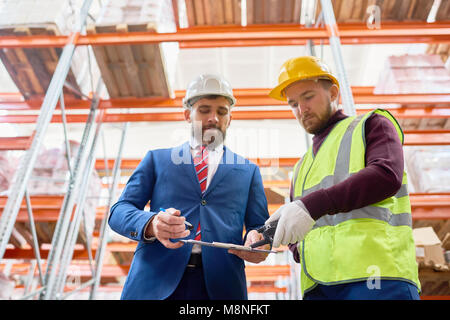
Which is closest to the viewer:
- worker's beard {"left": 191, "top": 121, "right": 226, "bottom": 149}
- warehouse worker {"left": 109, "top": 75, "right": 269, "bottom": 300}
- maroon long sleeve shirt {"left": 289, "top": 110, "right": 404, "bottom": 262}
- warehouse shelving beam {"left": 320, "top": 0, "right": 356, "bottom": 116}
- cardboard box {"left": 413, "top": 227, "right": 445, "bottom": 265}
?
maroon long sleeve shirt {"left": 289, "top": 110, "right": 404, "bottom": 262}

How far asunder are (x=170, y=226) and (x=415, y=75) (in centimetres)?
497

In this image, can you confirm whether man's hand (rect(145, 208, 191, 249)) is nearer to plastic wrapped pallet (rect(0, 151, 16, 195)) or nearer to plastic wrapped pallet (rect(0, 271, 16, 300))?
plastic wrapped pallet (rect(0, 151, 16, 195))

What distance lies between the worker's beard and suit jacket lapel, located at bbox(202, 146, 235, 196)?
95mm

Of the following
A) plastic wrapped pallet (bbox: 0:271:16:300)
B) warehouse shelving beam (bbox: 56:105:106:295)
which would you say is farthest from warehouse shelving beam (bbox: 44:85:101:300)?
plastic wrapped pallet (bbox: 0:271:16:300)

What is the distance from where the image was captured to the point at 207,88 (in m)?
1.97

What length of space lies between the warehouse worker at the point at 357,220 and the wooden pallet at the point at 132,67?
323 centimetres

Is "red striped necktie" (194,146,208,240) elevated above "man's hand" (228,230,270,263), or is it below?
above

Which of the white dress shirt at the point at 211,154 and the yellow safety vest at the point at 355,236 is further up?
the white dress shirt at the point at 211,154

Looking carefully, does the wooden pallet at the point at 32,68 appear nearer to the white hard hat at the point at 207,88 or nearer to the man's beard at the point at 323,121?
the white hard hat at the point at 207,88

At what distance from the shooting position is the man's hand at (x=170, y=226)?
1.33 meters

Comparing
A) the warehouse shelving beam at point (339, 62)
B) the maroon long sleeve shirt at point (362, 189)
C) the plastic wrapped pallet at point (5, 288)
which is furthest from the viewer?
the plastic wrapped pallet at point (5, 288)

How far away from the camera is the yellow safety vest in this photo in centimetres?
131

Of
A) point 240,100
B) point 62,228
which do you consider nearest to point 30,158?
point 62,228

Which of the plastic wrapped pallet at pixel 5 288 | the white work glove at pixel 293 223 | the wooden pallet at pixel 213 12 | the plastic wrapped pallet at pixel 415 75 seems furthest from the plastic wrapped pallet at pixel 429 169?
the plastic wrapped pallet at pixel 5 288
